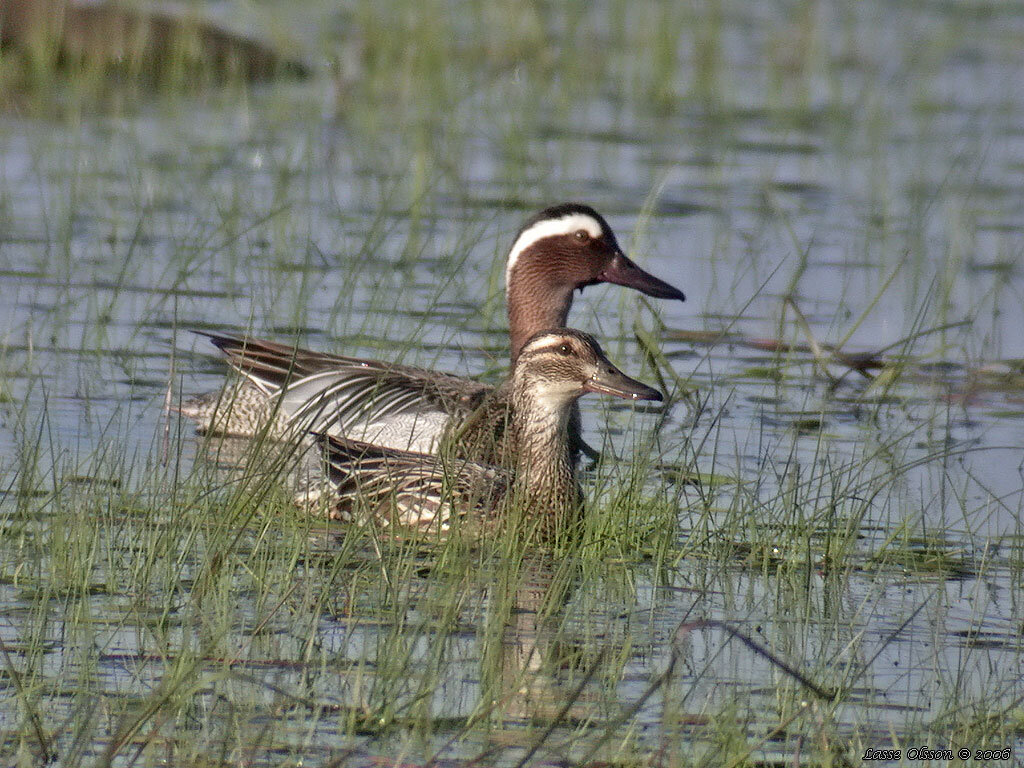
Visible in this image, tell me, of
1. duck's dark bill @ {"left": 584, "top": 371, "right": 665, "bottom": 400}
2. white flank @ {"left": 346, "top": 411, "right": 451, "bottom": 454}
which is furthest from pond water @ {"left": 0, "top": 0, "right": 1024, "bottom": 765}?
white flank @ {"left": 346, "top": 411, "right": 451, "bottom": 454}

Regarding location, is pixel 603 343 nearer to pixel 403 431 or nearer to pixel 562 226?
pixel 562 226

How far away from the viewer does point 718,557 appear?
19.4 ft

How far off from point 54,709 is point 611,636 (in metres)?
1.52

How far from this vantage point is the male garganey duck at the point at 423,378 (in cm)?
721

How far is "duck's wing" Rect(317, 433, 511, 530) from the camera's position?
632 centimetres

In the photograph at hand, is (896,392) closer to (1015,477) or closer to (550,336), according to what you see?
(1015,477)

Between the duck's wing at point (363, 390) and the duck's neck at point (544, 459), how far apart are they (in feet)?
1.42

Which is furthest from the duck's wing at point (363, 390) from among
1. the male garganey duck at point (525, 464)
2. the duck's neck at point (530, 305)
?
the duck's neck at point (530, 305)

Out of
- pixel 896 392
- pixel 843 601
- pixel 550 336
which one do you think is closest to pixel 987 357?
pixel 896 392

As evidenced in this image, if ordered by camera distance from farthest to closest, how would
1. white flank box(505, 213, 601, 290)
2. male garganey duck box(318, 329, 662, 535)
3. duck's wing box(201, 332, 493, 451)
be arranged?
white flank box(505, 213, 601, 290)
duck's wing box(201, 332, 493, 451)
male garganey duck box(318, 329, 662, 535)

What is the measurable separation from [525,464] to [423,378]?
847 mm

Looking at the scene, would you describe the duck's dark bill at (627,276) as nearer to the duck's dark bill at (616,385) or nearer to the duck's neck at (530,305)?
the duck's neck at (530,305)

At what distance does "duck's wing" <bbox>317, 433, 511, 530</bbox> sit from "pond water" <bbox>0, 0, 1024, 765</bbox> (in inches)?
17.1

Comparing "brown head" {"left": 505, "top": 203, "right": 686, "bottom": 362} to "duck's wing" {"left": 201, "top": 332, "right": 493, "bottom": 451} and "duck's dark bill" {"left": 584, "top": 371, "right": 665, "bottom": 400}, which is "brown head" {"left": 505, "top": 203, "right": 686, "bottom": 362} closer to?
"duck's wing" {"left": 201, "top": 332, "right": 493, "bottom": 451}
